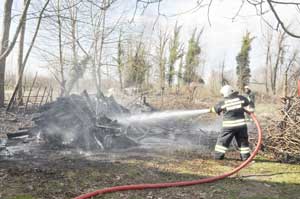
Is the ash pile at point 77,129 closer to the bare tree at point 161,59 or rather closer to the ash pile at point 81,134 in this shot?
the ash pile at point 81,134

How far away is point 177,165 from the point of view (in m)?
6.89

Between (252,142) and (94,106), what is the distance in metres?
4.64

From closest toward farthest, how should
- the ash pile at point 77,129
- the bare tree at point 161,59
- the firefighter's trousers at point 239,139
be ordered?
the firefighter's trousers at point 239,139
the ash pile at point 77,129
the bare tree at point 161,59

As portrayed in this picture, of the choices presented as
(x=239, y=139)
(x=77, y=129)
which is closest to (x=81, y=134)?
(x=77, y=129)

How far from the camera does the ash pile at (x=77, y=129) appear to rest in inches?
322

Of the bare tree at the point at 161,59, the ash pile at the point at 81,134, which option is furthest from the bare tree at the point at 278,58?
the ash pile at the point at 81,134

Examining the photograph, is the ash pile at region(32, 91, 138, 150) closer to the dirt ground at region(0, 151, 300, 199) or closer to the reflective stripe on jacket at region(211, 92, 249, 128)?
the dirt ground at region(0, 151, 300, 199)

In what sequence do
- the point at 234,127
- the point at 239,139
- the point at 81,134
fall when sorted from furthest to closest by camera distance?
the point at 81,134 → the point at 239,139 → the point at 234,127

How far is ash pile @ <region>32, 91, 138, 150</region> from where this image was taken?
8172mm

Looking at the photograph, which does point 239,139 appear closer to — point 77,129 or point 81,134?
point 81,134

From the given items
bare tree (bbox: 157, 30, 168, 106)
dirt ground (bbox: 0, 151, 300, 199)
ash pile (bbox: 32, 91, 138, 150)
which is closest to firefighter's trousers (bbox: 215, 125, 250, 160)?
dirt ground (bbox: 0, 151, 300, 199)

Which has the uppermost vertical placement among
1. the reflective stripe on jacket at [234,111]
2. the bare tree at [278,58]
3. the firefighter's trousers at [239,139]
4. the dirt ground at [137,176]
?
the bare tree at [278,58]

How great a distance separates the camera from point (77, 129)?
27.3 ft

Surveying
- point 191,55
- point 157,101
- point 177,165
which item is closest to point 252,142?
point 177,165
